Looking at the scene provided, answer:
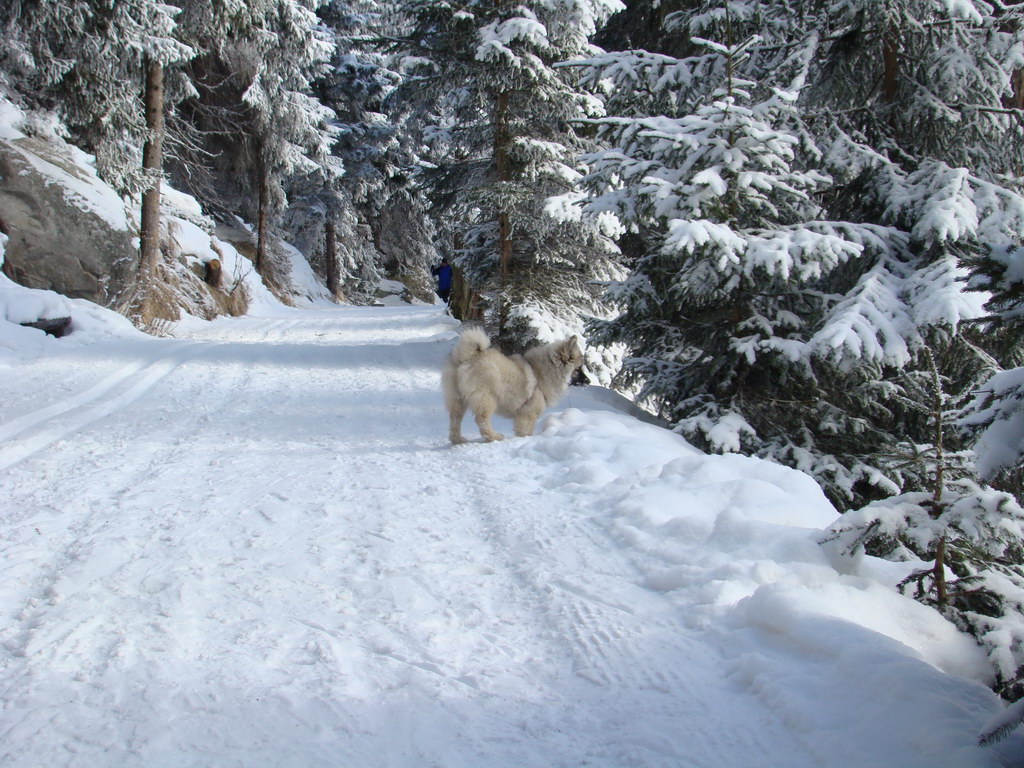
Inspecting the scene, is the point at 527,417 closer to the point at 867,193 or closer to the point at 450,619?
the point at 450,619

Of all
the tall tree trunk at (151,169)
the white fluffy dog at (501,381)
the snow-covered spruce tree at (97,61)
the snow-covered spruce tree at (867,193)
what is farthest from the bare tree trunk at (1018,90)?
the tall tree trunk at (151,169)

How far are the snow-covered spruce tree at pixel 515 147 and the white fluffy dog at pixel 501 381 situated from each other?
3.71 meters

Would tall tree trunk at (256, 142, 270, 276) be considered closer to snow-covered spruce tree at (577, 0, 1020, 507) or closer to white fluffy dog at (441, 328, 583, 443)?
snow-covered spruce tree at (577, 0, 1020, 507)

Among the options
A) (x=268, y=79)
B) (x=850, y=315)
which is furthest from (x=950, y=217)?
(x=268, y=79)

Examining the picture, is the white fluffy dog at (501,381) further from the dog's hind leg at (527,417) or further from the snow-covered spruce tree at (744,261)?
the snow-covered spruce tree at (744,261)

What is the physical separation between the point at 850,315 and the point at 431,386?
5.83 meters

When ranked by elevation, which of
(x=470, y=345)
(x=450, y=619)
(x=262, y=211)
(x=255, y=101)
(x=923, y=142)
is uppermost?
(x=255, y=101)

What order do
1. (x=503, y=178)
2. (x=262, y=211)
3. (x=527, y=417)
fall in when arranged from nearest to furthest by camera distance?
(x=527, y=417)
(x=503, y=178)
(x=262, y=211)

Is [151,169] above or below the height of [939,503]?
above

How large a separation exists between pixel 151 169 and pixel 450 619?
14.9m

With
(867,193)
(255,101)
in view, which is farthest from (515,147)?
(255,101)

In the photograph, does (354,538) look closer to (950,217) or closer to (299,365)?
(950,217)

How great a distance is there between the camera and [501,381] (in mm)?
6348

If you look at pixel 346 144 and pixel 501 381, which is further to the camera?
pixel 346 144
